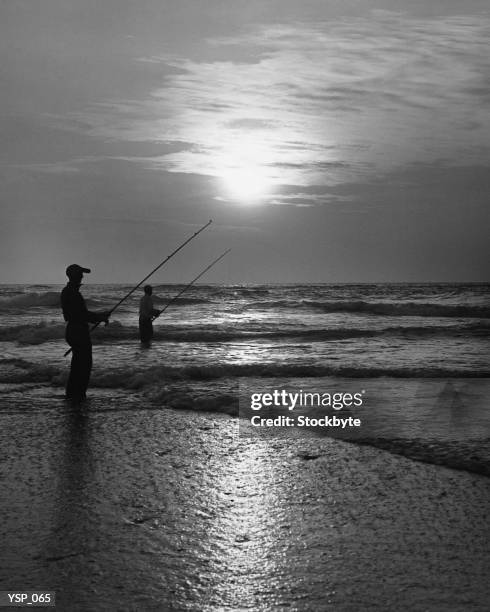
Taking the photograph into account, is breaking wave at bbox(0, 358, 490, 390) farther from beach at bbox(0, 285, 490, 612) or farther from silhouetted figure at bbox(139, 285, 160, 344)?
silhouetted figure at bbox(139, 285, 160, 344)

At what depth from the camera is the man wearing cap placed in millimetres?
8219

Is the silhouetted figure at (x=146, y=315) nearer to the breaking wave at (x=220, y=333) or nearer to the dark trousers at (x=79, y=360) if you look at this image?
the breaking wave at (x=220, y=333)

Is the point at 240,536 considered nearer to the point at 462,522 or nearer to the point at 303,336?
the point at 462,522

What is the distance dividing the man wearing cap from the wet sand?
2227 mm

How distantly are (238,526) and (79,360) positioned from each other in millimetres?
5021

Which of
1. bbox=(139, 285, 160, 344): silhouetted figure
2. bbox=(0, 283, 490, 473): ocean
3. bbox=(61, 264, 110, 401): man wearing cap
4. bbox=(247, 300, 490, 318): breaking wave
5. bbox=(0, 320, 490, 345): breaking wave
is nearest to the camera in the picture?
Answer: bbox=(0, 283, 490, 473): ocean

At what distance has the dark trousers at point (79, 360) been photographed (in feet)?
27.1

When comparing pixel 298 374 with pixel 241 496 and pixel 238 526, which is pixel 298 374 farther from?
pixel 238 526

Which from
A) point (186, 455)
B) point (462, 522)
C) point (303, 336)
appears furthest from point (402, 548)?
point (303, 336)

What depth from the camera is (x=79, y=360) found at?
27.3 feet

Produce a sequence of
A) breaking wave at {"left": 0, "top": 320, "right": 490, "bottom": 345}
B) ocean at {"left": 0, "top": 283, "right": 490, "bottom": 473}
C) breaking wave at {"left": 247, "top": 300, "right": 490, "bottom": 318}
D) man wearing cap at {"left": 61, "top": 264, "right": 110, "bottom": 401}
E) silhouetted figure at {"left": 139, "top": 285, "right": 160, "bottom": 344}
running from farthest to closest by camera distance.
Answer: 1. breaking wave at {"left": 247, "top": 300, "right": 490, "bottom": 318}
2. breaking wave at {"left": 0, "top": 320, "right": 490, "bottom": 345}
3. silhouetted figure at {"left": 139, "top": 285, "right": 160, "bottom": 344}
4. man wearing cap at {"left": 61, "top": 264, "right": 110, "bottom": 401}
5. ocean at {"left": 0, "top": 283, "right": 490, "bottom": 473}

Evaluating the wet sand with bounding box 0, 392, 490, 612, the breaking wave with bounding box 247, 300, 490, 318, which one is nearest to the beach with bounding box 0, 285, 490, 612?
the wet sand with bounding box 0, 392, 490, 612

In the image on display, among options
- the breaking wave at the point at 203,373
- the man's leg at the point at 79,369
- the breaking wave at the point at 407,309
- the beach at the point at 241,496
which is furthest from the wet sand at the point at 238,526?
the breaking wave at the point at 407,309

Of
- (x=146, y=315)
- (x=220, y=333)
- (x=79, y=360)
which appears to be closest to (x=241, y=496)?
(x=79, y=360)
